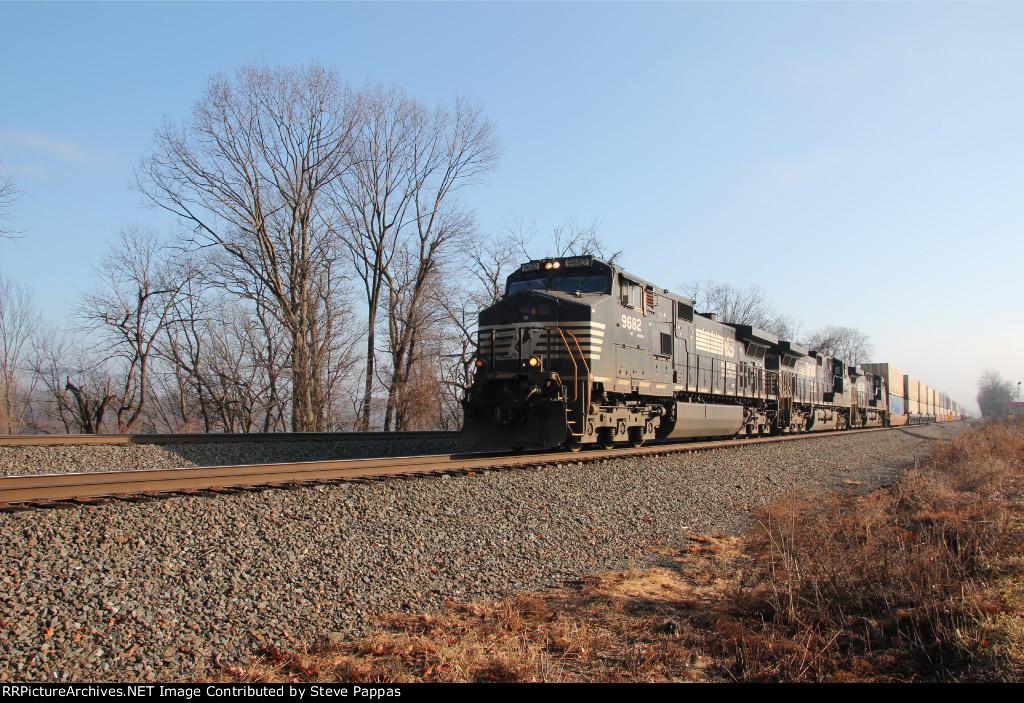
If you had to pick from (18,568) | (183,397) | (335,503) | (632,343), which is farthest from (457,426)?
(18,568)

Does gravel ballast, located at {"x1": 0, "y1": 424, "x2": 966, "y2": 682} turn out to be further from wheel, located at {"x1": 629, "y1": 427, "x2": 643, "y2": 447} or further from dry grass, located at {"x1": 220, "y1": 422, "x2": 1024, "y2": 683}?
wheel, located at {"x1": 629, "y1": 427, "x2": 643, "y2": 447}

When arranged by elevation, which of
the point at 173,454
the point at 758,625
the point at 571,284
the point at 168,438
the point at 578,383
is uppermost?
the point at 571,284

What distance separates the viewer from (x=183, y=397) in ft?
97.6

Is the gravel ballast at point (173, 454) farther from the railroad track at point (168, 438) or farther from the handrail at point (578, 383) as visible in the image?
the handrail at point (578, 383)

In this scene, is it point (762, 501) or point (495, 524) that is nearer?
point (495, 524)

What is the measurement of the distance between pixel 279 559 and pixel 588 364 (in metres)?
6.74

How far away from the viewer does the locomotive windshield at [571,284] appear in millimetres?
12117

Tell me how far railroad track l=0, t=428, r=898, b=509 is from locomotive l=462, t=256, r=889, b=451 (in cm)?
87

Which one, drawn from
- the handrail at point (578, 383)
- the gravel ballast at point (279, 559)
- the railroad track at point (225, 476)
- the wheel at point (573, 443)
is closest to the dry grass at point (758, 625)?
the gravel ballast at point (279, 559)

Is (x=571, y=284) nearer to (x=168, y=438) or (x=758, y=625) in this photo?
(x=168, y=438)

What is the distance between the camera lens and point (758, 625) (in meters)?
4.59

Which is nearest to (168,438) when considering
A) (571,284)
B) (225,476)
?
(225,476)

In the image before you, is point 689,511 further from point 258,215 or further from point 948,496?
point 258,215

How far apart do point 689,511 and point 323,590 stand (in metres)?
5.27
